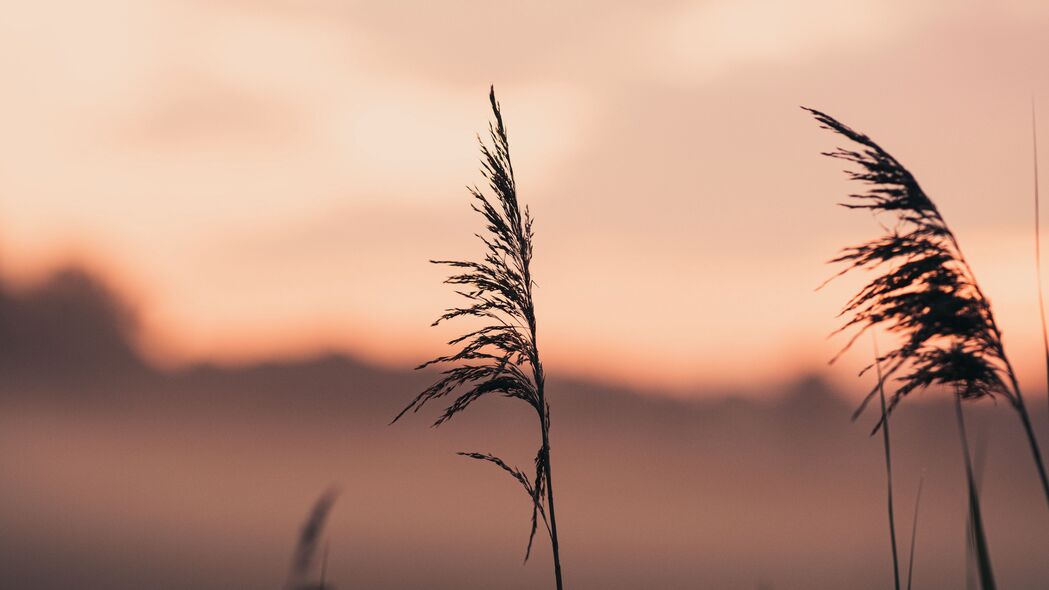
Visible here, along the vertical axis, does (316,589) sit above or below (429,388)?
below

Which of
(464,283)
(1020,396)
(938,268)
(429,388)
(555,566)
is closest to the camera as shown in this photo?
(1020,396)

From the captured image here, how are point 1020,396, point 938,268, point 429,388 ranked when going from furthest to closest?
point 429,388 < point 938,268 < point 1020,396

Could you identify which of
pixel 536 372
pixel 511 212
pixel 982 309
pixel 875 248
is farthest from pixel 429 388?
pixel 982 309

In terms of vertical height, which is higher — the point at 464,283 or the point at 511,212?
the point at 511,212

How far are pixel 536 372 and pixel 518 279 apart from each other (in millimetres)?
487

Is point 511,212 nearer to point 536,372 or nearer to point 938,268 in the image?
point 536,372

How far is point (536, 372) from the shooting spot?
16.5ft

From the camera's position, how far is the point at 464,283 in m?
5.22

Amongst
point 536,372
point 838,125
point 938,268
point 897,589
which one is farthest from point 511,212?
point 897,589

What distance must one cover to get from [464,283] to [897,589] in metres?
2.55

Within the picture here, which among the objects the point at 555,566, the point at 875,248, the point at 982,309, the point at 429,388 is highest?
the point at 875,248

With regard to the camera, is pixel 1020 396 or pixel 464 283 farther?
pixel 464 283

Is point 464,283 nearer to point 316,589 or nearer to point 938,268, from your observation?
point 938,268

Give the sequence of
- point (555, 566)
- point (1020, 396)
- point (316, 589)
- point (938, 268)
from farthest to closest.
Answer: point (555, 566) < point (938, 268) < point (1020, 396) < point (316, 589)
